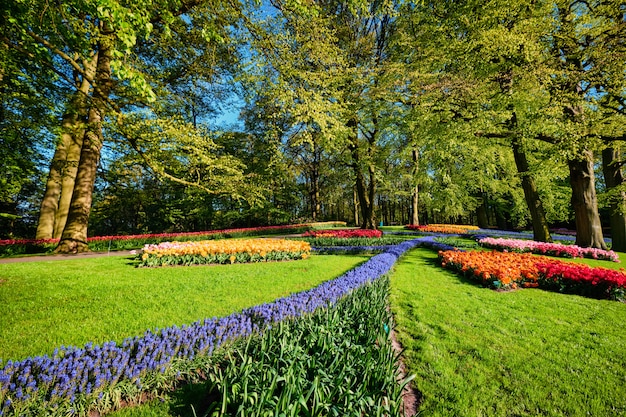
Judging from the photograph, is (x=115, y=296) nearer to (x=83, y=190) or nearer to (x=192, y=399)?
(x=192, y=399)

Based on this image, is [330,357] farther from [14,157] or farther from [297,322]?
[14,157]

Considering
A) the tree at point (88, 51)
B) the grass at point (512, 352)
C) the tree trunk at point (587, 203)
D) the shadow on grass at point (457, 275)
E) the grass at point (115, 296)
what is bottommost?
the grass at point (512, 352)

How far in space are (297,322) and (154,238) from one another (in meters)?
16.9

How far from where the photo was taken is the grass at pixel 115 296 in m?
3.68

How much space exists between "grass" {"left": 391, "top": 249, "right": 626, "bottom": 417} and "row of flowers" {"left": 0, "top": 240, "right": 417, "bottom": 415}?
1942 millimetres

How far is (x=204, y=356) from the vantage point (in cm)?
277

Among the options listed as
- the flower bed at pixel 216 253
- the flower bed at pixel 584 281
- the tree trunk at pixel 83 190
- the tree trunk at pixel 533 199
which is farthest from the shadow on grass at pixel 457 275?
the tree trunk at pixel 83 190

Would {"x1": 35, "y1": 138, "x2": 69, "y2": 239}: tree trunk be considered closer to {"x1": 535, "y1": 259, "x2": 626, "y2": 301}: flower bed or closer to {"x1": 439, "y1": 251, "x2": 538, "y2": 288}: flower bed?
{"x1": 439, "y1": 251, "x2": 538, "y2": 288}: flower bed

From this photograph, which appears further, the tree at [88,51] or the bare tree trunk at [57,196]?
the bare tree trunk at [57,196]

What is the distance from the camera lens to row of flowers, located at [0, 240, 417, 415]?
1.93 meters

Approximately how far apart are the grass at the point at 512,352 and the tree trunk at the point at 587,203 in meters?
8.41

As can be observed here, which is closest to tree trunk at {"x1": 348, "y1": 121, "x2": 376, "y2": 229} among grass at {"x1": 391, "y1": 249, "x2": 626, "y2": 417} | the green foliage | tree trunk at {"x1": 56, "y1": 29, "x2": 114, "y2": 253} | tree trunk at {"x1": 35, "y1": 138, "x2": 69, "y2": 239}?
grass at {"x1": 391, "y1": 249, "x2": 626, "y2": 417}

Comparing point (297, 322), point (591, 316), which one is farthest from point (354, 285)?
point (591, 316)

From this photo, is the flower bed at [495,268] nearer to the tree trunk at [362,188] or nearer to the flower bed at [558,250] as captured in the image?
the flower bed at [558,250]
